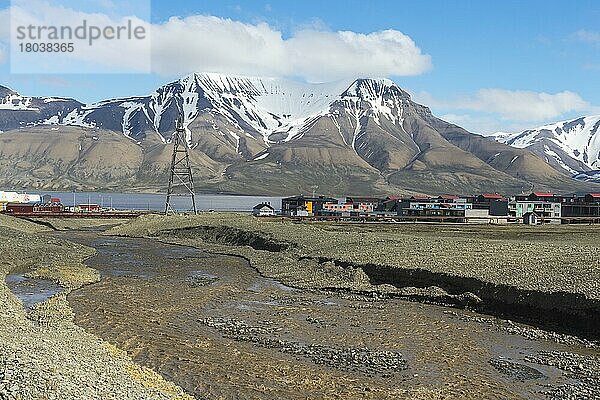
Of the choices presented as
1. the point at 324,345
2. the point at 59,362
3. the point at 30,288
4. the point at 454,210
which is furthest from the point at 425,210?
the point at 59,362

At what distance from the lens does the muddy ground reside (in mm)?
21094

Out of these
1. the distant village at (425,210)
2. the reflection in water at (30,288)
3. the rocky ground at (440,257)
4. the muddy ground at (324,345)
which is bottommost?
the muddy ground at (324,345)

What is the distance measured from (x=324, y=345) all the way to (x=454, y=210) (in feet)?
359

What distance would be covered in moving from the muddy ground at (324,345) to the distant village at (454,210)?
88429mm

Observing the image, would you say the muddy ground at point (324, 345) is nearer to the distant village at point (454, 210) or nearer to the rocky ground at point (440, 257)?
the rocky ground at point (440, 257)

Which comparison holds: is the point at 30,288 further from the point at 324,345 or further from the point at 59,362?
the point at 59,362

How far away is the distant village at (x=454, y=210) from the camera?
128625 millimetres

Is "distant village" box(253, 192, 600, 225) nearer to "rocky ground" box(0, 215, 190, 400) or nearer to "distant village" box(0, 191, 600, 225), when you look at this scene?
"distant village" box(0, 191, 600, 225)

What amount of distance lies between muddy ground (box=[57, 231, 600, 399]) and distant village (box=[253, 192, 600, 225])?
88.4m

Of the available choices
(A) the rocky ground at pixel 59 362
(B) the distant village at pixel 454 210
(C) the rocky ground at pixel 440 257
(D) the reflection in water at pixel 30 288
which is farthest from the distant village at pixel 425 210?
(A) the rocky ground at pixel 59 362

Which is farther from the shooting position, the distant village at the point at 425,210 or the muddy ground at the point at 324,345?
the distant village at the point at 425,210

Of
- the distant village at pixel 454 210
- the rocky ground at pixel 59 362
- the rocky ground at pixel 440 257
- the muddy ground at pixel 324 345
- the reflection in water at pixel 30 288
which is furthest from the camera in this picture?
the distant village at pixel 454 210

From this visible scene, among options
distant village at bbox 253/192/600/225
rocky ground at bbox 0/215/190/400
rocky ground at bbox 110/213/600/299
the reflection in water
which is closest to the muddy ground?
rocky ground at bbox 0/215/190/400

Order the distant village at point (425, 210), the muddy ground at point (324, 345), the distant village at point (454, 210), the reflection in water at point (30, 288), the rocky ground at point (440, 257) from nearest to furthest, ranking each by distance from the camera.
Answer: the muddy ground at point (324, 345)
the reflection in water at point (30, 288)
the rocky ground at point (440, 257)
the distant village at point (425, 210)
the distant village at point (454, 210)
